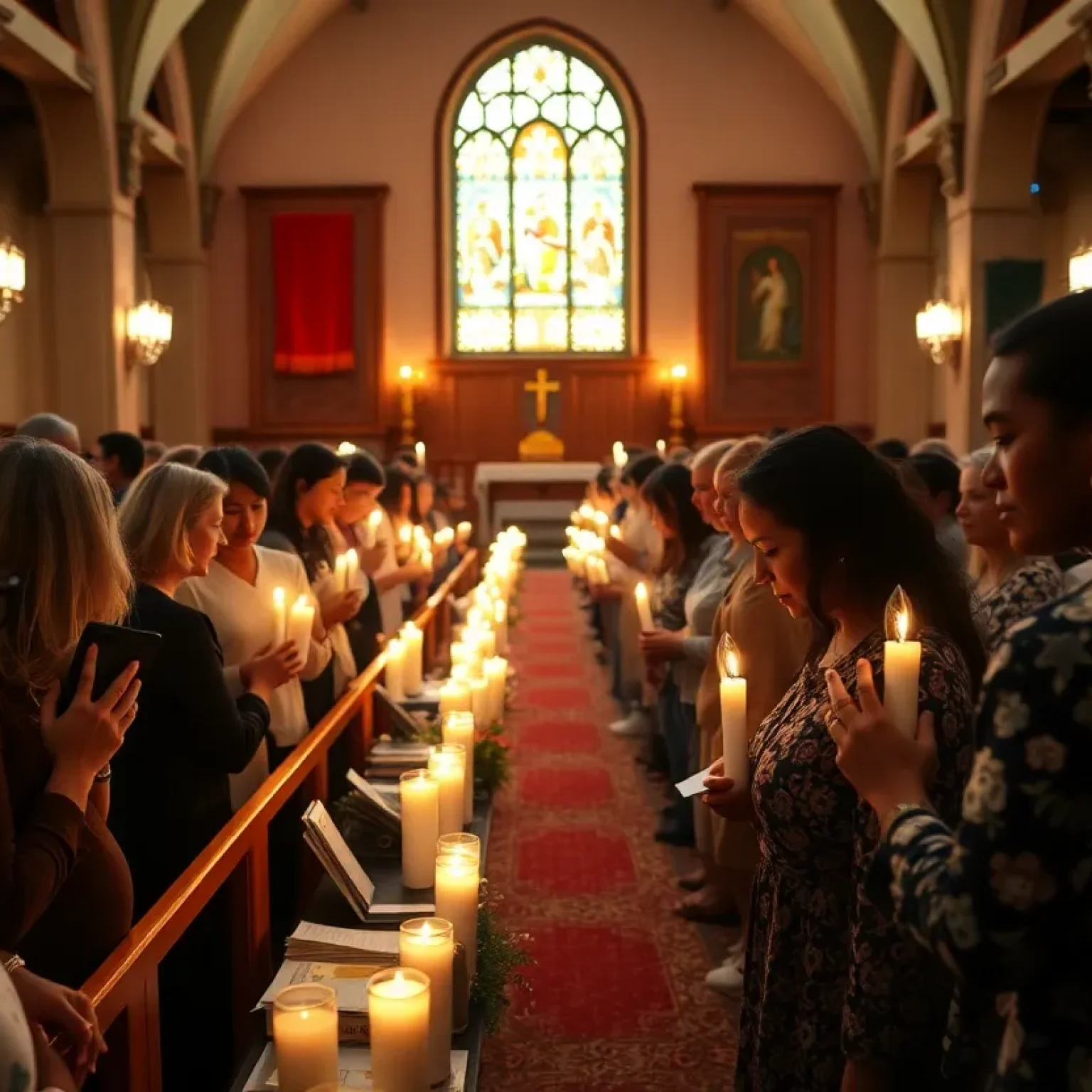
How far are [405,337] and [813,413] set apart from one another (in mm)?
5260

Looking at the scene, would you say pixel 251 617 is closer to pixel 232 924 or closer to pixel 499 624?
pixel 232 924

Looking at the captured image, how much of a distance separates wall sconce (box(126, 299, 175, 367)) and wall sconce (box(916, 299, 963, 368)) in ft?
24.1

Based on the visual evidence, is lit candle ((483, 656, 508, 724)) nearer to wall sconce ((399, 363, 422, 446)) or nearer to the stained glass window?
wall sconce ((399, 363, 422, 446))

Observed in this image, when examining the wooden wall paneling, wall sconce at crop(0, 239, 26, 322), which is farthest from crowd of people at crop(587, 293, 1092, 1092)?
the wooden wall paneling

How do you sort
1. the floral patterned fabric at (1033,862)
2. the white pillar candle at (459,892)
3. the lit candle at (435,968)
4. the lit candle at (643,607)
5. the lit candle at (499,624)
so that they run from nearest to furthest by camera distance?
the floral patterned fabric at (1033,862) → the lit candle at (435,968) → the white pillar candle at (459,892) → the lit candle at (643,607) → the lit candle at (499,624)

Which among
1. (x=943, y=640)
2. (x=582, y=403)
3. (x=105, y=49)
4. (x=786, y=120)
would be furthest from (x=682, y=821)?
(x=786, y=120)

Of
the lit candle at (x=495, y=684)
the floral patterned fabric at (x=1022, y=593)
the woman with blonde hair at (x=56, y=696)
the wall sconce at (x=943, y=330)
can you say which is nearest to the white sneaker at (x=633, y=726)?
the lit candle at (x=495, y=684)

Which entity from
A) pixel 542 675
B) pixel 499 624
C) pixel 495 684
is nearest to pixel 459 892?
pixel 495 684

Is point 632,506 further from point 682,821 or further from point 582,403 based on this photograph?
point 582,403

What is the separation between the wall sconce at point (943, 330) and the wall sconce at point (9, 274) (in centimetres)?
804

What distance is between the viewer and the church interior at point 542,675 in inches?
61.2

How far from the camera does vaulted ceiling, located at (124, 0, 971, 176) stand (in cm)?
1148

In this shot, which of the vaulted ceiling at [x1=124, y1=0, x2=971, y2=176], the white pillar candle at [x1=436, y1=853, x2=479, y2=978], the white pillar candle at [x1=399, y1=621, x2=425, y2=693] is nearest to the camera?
the white pillar candle at [x1=436, y1=853, x2=479, y2=978]

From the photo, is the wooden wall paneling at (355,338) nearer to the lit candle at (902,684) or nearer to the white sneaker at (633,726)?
the white sneaker at (633,726)
